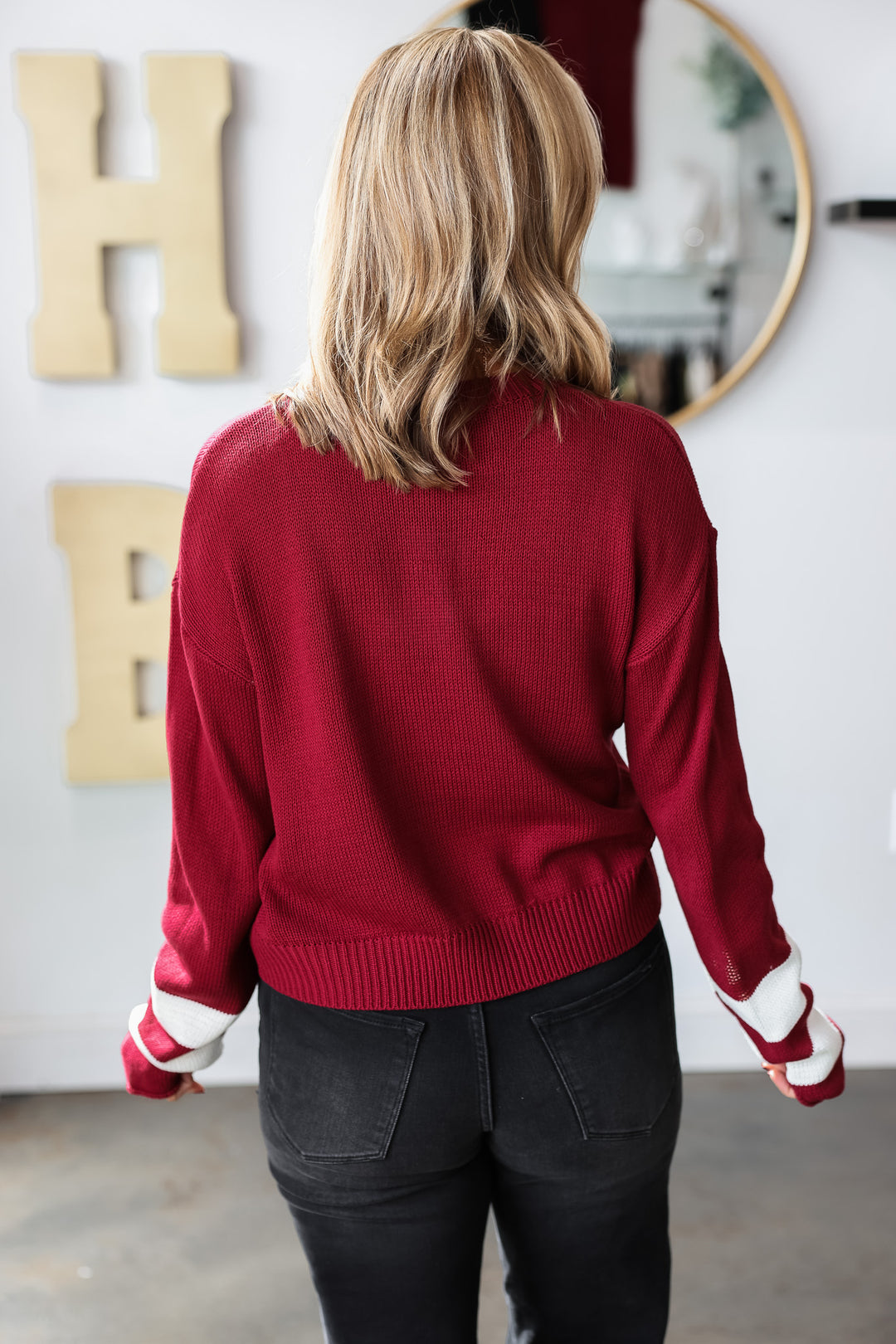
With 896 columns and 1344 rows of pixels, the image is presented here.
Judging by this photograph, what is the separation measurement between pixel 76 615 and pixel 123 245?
0.66 m

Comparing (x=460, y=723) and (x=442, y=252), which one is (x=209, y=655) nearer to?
(x=460, y=723)

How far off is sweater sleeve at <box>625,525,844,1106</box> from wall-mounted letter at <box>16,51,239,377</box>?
4.45 ft

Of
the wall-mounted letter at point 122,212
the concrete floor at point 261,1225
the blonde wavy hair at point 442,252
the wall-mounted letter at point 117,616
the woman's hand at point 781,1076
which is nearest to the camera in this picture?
the blonde wavy hair at point 442,252

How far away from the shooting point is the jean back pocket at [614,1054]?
89 cm

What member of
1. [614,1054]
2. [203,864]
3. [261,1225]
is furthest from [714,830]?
[261,1225]

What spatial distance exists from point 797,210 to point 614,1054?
1663 millimetres

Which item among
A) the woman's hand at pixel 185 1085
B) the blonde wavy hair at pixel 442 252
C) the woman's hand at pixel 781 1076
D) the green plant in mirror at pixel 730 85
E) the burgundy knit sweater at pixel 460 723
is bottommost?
the woman's hand at pixel 185 1085

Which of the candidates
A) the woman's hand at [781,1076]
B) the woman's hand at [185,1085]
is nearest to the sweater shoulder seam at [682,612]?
the woman's hand at [781,1076]

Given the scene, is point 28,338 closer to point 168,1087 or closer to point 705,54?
point 705,54

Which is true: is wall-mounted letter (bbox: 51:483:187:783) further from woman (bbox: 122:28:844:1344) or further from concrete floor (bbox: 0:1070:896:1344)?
woman (bbox: 122:28:844:1344)

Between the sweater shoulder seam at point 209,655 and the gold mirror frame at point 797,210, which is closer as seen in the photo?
the sweater shoulder seam at point 209,655

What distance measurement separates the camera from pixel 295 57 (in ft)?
6.51

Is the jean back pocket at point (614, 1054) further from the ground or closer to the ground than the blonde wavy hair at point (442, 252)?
closer to the ground

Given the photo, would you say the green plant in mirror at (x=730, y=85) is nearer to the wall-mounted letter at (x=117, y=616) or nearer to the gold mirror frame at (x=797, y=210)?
the gold mirror frame at (x=797, y=210)
